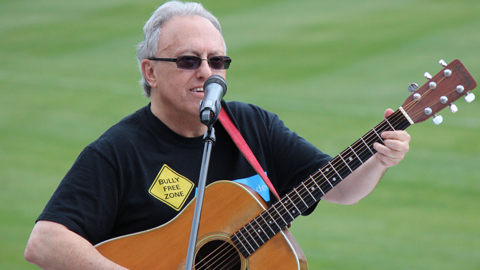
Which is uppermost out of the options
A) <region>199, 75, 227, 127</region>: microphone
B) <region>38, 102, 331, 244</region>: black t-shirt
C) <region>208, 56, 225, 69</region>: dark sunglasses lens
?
<region>208, 56, 225, 69</region>: dark sunglasses lens

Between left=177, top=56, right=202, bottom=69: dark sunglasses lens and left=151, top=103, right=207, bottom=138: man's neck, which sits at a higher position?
left=177, top=56, right=202, bottom=69: dark sunglasses lens

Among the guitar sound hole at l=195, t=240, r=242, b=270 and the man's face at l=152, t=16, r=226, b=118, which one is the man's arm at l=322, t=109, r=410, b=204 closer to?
the guitar sound hole at l=195, t=240, r=242, b=270

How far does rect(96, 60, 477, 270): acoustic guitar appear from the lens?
3.01 m

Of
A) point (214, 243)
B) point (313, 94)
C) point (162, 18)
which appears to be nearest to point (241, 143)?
point (214, 243)

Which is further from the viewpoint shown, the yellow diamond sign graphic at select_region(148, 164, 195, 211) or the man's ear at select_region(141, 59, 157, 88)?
the man's ear at select_region(141, 59, 157, 88)

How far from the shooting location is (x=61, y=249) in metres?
2.91

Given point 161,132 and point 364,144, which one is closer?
point 364,144

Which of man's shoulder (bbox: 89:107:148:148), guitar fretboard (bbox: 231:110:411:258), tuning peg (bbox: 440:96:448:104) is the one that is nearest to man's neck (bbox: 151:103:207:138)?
man's shoulder (bbox: 89:107:148:148)

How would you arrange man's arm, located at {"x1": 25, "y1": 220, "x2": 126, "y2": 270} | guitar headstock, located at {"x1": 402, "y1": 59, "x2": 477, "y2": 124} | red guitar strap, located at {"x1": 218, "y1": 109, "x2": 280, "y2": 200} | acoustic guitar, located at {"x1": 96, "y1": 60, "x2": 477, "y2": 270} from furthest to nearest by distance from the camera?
red guitar strap, located at {"x1": 218, "y1": 109, "x2": 280, "y2": 200} < acoustic guitar, located at {"x1": 96, "y1": 60, "x2": 477, "y2": 270} < man's arm, located at {"x1": 25, "y1": 220, "x2": 126, "y2": 270} < guitar headstock, located at {"x1": 402, "y1": 59, "x2": 477, "y2": 124}

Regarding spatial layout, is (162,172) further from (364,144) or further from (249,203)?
(364,144)

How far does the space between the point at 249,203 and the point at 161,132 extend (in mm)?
611

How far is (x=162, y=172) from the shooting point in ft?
10.4

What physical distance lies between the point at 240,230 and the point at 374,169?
2.50 feet

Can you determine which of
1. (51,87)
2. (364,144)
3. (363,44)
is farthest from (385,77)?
(364,144)
